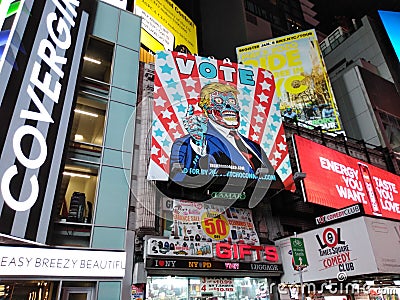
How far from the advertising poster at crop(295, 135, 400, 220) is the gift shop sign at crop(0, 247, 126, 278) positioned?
886 centimetres

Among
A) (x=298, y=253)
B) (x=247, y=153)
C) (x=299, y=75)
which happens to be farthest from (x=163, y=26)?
(x=298, y=253)

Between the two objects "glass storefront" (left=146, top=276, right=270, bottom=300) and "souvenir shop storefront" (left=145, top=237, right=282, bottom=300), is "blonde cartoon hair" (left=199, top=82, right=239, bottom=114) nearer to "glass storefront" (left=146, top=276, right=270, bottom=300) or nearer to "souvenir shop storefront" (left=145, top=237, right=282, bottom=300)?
"souvenir shop storefront" (left=145, top=237, right=282, bottom=300)

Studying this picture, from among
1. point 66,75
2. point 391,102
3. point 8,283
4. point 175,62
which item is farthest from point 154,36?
point 391,102

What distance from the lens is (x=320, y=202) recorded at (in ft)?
47.3

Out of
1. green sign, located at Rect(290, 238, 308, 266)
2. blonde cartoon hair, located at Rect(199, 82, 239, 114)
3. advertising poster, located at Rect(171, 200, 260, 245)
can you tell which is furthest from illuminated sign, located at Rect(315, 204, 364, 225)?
blonde cartoon hair, located at Rect(199, 82, 239, 114)

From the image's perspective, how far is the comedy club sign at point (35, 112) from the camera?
8.14 m

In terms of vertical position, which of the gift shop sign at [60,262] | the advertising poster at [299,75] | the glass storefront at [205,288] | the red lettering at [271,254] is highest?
the advertising poster at [299,75]

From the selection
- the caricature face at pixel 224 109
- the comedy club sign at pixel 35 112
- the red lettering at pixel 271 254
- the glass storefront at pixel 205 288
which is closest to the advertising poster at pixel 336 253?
the red lettering at pixel 271 254

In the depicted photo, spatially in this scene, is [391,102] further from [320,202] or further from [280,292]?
[280,292]

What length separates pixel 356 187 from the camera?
16922 millimetres

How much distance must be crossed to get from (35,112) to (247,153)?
8.23 metres

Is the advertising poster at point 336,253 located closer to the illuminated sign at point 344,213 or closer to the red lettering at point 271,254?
the illuminated sign at point 344,213

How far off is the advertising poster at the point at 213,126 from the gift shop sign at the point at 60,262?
3.27 metres

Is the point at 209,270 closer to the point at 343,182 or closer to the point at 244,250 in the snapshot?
the point at 244,250
